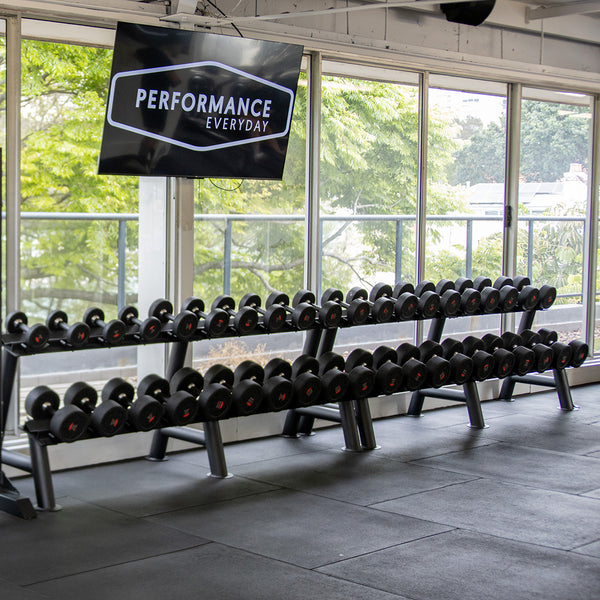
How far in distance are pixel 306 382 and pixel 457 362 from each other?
113 centimetres

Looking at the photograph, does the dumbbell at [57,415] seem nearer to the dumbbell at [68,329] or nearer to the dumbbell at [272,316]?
the dumbbell at [68,329]

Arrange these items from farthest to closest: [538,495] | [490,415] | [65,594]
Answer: [490,415], [538,495], [65,594]

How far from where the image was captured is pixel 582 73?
6.73m

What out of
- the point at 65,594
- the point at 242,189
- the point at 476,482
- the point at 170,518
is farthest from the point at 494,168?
the point at 65,594

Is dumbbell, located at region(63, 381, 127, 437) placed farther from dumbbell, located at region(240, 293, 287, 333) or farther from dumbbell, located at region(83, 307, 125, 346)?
dumbbell, located at region(240, 293, 287, 333)

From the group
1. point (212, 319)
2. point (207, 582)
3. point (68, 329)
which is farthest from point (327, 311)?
point (207, 582)

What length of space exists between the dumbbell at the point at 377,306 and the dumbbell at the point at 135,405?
1.43 m

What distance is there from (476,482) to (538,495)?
321mm

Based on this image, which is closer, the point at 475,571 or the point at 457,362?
the point at 475,571

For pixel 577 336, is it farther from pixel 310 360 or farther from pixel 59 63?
pixel 59 63

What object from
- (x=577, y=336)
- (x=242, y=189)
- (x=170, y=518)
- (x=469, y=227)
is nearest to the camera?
(x=170, y=518)

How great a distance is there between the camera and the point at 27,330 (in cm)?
396

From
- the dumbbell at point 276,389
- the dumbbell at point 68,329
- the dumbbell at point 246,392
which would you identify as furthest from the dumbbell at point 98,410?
the dumbbell at point 276,389

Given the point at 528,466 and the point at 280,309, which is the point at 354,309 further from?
the point at 528,466
